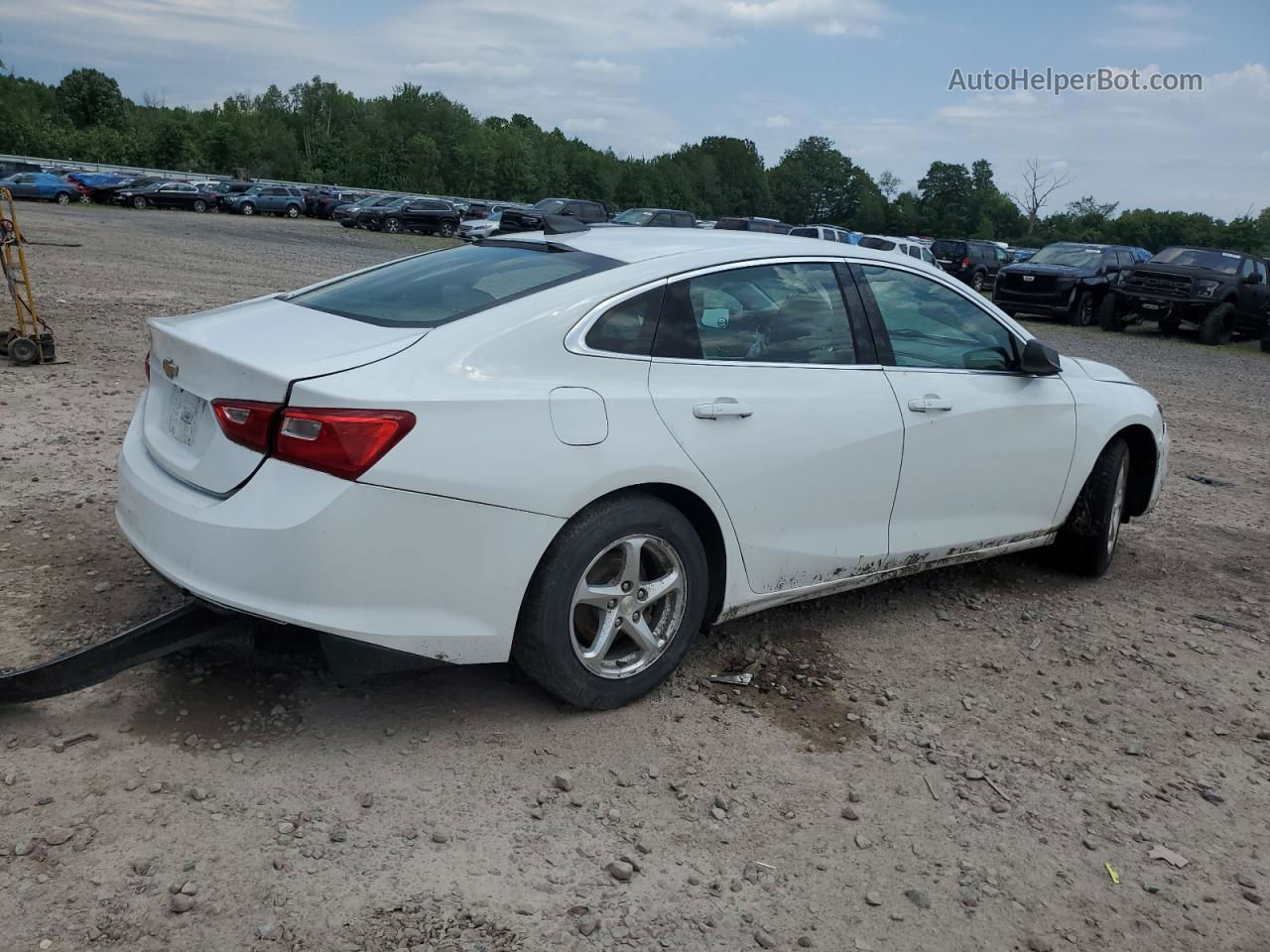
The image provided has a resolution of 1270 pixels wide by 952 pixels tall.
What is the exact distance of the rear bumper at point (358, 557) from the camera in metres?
3.02

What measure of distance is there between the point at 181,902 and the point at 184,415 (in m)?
1.54

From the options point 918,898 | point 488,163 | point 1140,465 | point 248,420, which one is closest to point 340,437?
point 248,420

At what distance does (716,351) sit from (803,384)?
0.38 metres

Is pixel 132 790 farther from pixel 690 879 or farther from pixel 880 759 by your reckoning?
pixel 880 759

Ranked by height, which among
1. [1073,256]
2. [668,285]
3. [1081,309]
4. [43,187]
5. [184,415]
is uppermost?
[1073,256]

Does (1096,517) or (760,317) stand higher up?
(760,317)

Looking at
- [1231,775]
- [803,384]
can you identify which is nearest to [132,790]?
[803,384]

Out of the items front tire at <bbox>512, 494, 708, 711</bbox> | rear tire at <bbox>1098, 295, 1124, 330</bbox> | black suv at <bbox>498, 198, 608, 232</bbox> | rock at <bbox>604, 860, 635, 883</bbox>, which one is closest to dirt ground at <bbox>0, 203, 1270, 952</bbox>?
rock at <bbox>604, 860, 635, 883</bbox>

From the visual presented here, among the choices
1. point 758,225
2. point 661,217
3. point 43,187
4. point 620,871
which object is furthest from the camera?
point 43,187

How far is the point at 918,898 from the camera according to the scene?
114 inches

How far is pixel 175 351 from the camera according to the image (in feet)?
11.8

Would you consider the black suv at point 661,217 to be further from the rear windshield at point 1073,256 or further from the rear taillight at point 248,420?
the rear taillight at point 248,420

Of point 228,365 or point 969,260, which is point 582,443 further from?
point 969,260

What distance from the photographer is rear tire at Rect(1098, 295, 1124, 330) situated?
2256 cm
